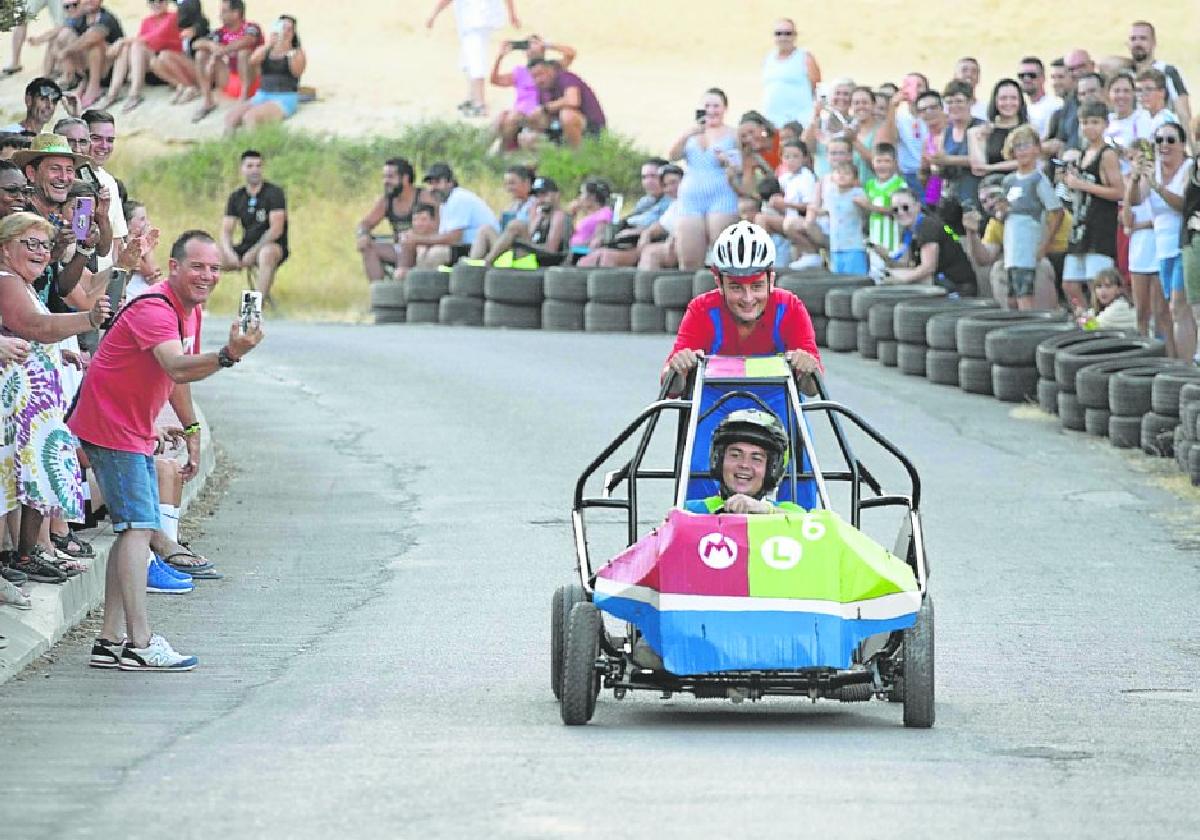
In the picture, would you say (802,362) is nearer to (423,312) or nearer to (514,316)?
(514,316)

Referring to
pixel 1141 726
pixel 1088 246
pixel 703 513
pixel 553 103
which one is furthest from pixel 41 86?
pixel 553 103

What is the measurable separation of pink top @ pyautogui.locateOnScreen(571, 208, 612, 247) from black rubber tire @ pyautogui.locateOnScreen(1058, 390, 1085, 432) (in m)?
9.34

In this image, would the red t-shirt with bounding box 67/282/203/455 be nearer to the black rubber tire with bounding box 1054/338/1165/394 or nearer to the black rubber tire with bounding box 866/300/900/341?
the black rubber tire with bounding box 1054/338/1165/394

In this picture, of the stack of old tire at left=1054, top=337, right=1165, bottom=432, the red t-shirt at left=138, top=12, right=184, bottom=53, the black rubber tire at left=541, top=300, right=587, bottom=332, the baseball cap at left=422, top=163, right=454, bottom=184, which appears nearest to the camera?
the stack of old tire at left=1054, top=337, right=1165, bottom=432

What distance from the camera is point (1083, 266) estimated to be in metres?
20.4

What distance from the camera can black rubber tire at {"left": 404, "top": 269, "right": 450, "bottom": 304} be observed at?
26906 mm

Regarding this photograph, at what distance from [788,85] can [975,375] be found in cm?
811

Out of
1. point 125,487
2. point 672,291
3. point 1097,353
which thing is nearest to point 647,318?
point 672,291

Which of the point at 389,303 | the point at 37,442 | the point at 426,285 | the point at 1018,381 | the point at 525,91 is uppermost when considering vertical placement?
the point at 525,91

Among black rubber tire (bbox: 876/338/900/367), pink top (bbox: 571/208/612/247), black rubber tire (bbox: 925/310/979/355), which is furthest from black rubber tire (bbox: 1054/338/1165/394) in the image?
pink top (bbox: 571/208/612/247)

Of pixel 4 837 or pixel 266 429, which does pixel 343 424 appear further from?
pixel 4 837

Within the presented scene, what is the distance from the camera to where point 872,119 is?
77.0 ft

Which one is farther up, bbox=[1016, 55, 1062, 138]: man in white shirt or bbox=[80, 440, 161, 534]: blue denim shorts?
bbox=[1016, 55, 1062, 138]: man in white shirt

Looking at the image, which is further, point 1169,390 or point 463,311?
point 463,311
